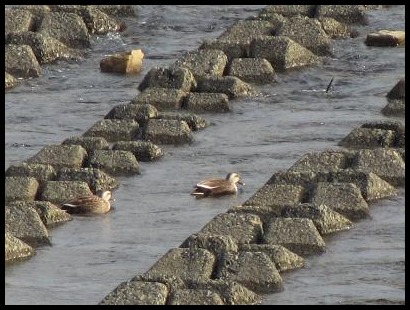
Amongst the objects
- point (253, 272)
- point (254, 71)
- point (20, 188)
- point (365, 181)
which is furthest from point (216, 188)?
point (254, 71)

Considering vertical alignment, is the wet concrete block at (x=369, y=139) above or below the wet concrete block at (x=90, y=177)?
below

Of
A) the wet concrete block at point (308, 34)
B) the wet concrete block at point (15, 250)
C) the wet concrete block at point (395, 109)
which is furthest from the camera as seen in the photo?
the wet concrete block at point (308, 34)

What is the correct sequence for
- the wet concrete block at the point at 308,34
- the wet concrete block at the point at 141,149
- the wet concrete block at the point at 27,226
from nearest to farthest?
1. the wet concrete block at the point at 27,226
2. the wet concrete block at the point at 141,149
3. the wet concrete block at the point at 308,34

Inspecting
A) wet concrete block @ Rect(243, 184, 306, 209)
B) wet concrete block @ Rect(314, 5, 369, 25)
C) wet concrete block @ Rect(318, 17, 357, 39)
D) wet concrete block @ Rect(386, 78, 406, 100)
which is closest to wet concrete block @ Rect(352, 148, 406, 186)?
wet concrete block @ Rect(243, 184, 306, 209)

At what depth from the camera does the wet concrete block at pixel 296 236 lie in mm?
12977

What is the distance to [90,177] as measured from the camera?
1466 centimetres

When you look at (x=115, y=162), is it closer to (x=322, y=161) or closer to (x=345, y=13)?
(x=322, y=161)

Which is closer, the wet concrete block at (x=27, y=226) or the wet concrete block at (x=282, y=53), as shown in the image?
the wet concrete block at (x=27, y=226)

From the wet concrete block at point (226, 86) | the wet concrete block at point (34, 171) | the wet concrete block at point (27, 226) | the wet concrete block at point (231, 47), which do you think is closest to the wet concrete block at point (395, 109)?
the wet concrete block at point (226, 86)

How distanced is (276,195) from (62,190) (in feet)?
5.08

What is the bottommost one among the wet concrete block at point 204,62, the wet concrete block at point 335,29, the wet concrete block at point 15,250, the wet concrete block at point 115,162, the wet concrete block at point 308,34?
the wet concrete block at point 335,29

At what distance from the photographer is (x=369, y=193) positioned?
562 inches

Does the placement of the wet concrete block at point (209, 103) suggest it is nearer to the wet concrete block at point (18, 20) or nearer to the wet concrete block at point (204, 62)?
the wet concrete block at point (204, 62)

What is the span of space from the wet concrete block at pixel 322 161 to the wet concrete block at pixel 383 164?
103mm
